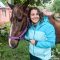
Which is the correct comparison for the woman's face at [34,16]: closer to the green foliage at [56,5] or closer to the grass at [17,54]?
the grass at [17,54]

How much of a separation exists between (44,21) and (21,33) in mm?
458

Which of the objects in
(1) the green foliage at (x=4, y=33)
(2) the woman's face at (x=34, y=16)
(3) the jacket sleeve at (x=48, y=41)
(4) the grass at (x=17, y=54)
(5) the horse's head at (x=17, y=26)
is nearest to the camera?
(3) the jacket sleeve at (x=48, y=41)

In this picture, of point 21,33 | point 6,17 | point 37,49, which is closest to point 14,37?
point 21,33

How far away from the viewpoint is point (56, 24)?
19.2 feet

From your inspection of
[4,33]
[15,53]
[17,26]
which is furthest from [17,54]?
[17,26]

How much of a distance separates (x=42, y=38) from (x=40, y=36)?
5 cm

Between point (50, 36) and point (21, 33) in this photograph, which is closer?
point (50, 36)

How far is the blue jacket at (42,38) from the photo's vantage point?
3813 mm

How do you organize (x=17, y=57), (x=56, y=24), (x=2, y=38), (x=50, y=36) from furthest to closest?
1. (x=2, y=38)
2. (x=17, y=57)
3. (x=56, y=24)
4. (x=50, y=36)

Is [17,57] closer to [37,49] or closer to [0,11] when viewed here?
[0,11]

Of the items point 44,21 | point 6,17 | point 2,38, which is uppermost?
point 44,21

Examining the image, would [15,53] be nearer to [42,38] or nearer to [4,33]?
[4,33]

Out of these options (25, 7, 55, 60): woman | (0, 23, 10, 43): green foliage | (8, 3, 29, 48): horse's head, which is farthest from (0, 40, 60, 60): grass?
(25, 7, 55, 60): woman

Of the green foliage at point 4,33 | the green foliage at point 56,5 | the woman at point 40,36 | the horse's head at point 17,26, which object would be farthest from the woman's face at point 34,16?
the green foliage at point 4,33
